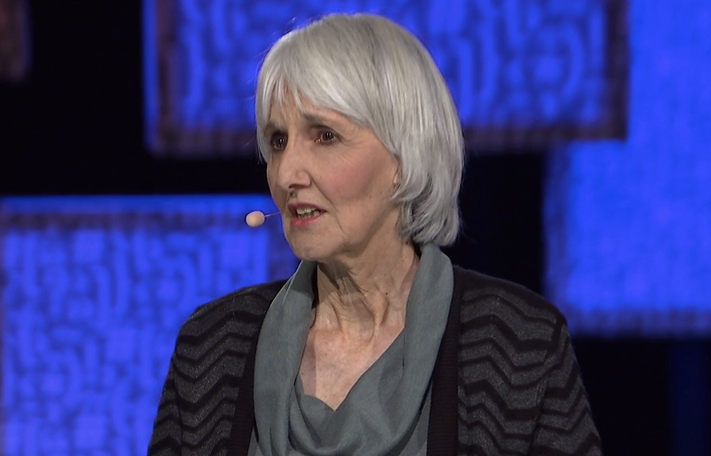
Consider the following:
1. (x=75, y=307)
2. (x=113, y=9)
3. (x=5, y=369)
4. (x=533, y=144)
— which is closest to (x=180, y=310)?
(x=75, y=307)

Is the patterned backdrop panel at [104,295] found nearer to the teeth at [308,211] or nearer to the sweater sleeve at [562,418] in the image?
the teeth at [308,211]

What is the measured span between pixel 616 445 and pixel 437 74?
1.29 meters

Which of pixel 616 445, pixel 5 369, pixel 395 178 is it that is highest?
pixel 395 178

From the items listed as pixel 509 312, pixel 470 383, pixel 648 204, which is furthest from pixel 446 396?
pixel 648 204

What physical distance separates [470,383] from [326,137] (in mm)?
449

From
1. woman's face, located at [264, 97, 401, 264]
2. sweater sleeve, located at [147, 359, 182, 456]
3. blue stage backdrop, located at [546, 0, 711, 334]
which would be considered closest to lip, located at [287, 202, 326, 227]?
woman's face, located at [264, 97, 401, 264]

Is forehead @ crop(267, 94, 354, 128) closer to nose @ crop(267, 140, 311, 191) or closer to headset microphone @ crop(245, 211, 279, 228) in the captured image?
nose @ crop(267, 140, 311, 191)

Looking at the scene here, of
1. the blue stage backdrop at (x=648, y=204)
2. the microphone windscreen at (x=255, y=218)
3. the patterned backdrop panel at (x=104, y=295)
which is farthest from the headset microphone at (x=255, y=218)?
the blue stage backdrop at (x=648, y=204)

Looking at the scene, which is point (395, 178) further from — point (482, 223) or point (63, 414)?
point (63, 414)

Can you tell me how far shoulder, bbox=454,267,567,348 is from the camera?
5.22 feet

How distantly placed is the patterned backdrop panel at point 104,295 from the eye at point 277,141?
35.6 inches

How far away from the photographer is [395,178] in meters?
1.63

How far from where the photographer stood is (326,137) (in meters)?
1.57

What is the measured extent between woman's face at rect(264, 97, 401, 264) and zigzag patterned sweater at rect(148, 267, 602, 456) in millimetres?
222
